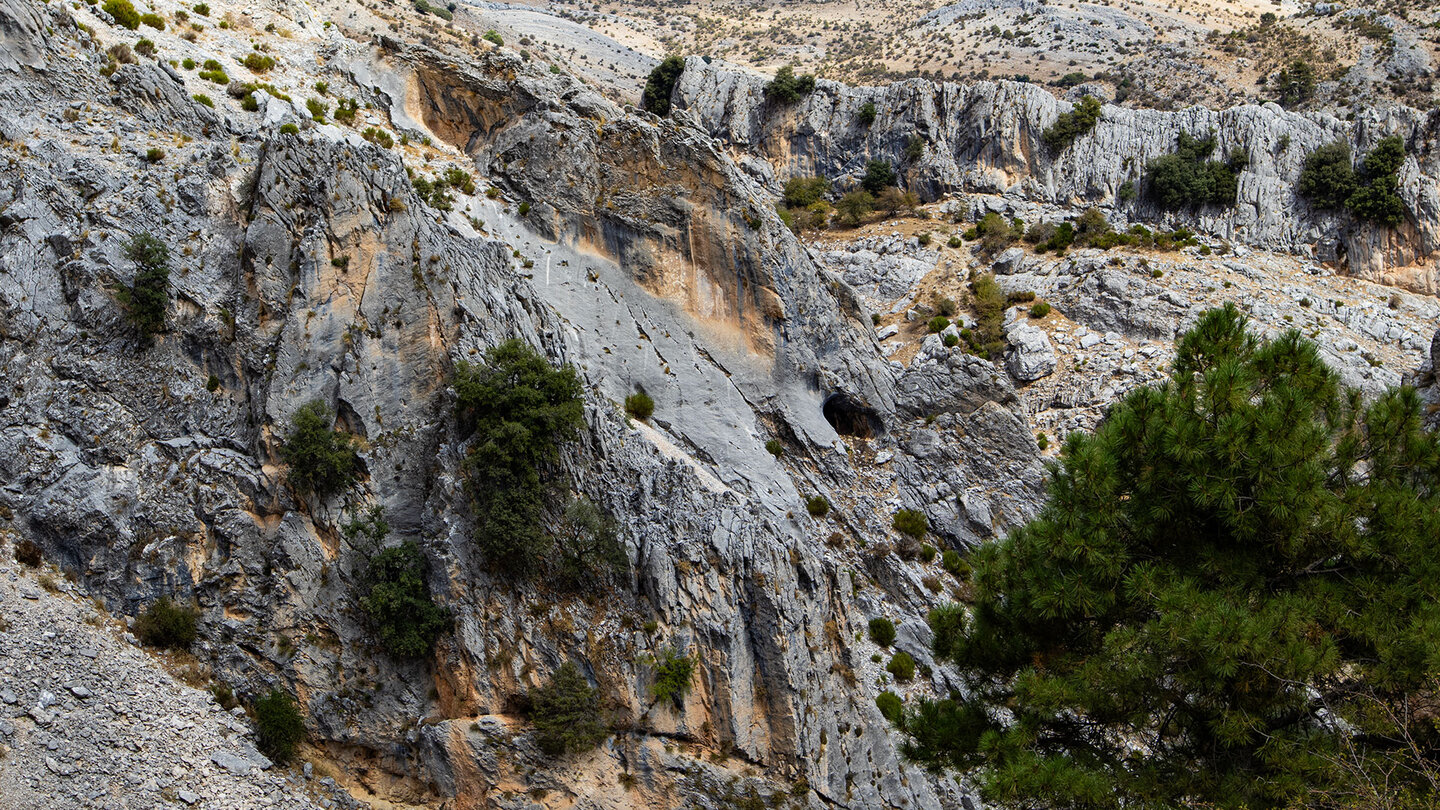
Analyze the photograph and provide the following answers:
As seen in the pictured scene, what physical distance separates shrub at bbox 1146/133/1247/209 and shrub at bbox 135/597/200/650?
4629 cm

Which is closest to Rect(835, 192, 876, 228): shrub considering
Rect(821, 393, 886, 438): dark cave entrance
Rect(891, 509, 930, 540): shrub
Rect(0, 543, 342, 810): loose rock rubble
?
Rect(821, 393, 886, 438): dark cave entrance

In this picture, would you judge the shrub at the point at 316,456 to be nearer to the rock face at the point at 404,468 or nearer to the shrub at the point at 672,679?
the rock face at the point at 404,468

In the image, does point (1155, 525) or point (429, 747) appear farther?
point (429, 747)

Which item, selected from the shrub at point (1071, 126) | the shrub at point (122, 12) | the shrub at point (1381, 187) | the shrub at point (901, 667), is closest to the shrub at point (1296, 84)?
the shrub at point (1381, 187)

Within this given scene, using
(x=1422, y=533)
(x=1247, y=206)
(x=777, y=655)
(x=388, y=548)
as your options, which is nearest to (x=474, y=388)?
(x=388, y=548)

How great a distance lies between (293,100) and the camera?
29.5 metres

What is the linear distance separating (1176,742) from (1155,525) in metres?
3.36

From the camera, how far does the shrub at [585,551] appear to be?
813 inches

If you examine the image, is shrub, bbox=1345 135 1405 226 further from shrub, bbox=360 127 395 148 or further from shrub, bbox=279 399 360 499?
shrub, bbox=279 399 360 499

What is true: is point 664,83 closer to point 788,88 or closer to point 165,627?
point 788,88

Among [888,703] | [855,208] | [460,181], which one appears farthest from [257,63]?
[888,703]

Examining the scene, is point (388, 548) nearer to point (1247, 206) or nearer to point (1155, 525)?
point (1155, 525)

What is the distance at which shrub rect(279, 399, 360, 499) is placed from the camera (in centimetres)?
2045

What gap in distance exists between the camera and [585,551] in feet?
67.8
